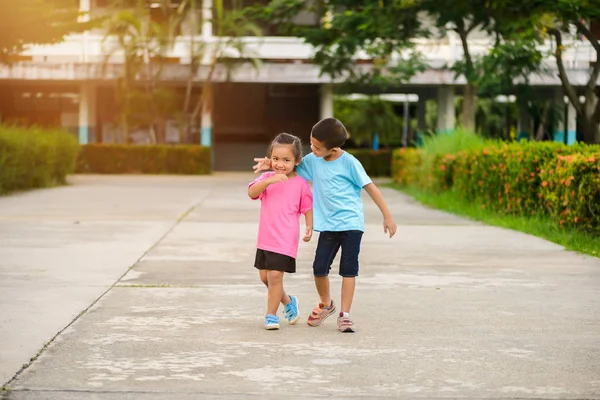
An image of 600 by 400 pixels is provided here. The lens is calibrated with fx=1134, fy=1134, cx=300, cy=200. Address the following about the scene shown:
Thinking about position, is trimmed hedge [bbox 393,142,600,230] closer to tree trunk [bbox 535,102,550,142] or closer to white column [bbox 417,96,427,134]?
tree trunk [bbox 535,102,550,142]

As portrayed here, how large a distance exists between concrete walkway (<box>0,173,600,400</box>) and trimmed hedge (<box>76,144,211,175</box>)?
84.0 feet

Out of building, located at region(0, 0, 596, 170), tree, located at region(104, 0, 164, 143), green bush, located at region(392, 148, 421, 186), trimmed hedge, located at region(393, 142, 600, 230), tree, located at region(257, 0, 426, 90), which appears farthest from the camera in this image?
building, located at region(0, 0, 596, 170)

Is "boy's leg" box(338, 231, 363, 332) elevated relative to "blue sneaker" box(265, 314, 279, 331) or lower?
elevated

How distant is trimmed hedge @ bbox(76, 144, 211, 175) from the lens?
40031mm

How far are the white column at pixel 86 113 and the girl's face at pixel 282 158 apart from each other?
1513 inches

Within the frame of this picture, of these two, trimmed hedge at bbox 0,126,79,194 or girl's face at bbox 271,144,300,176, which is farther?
trimmed hedge at bbox 0,126,79,194

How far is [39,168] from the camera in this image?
26.7 meters

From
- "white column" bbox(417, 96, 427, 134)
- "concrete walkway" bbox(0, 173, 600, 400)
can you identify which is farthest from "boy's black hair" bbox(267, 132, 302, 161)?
"white column" bbox(417, 96, 427, 134)

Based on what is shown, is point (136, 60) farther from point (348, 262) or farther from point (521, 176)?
point (348, 262)

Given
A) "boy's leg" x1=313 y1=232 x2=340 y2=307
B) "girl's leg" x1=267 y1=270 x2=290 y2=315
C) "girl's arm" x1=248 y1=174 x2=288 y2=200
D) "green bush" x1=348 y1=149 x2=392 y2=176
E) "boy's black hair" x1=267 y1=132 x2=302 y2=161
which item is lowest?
"green bush" x1=348 y1=149 x2=392 y2=176

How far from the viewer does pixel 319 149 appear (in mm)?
7188

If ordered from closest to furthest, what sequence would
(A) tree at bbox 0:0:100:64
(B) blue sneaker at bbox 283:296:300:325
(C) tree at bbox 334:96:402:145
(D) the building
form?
(B) blue sneaker at bbox 283:296:300:325 < (A) tree at bbox 0:0:100:64 < (D) the building < (C) tree at bbox 334:96:402:145

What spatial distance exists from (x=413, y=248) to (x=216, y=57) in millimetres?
29703

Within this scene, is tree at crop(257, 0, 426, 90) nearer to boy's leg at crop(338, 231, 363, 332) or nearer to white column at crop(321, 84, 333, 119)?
white column at crop(321, 84, 333, 119)
